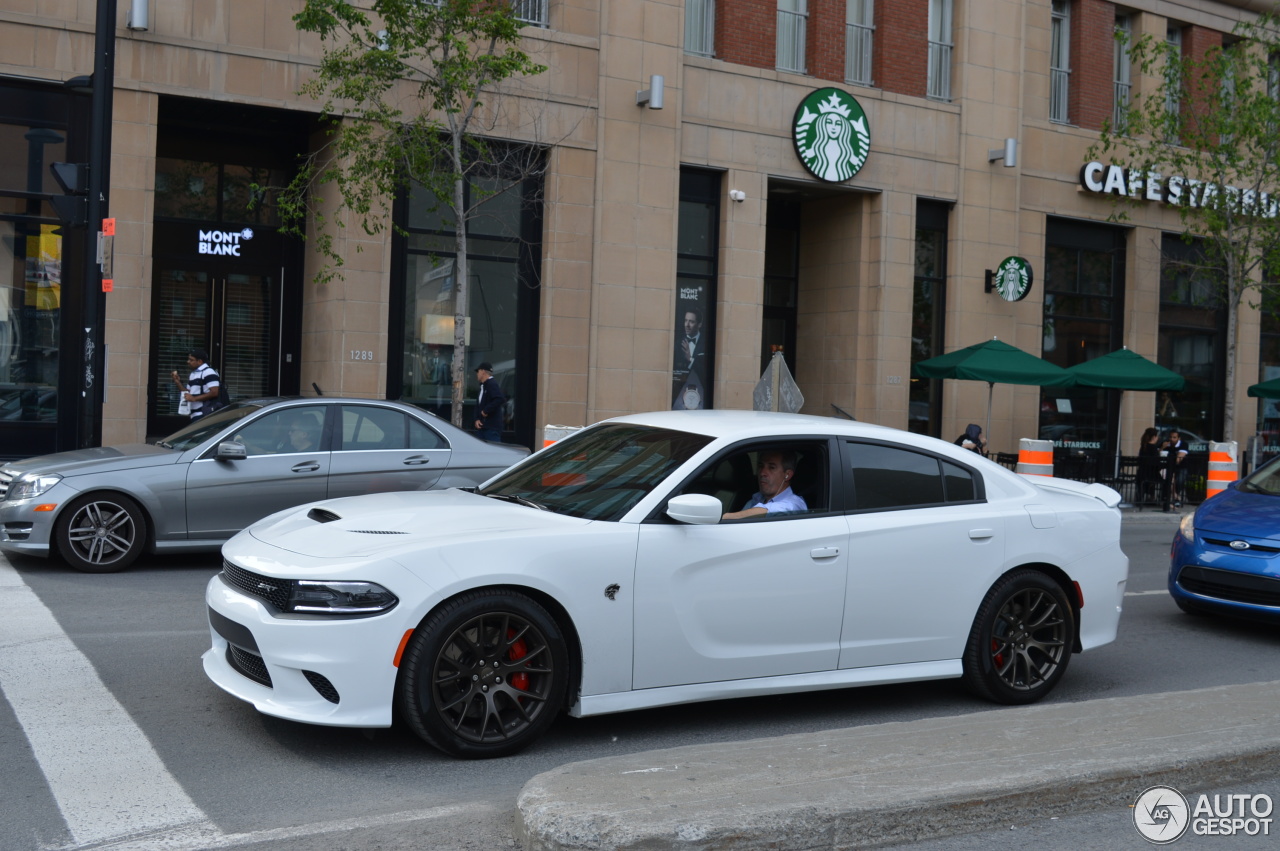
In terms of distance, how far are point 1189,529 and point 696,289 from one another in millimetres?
12810

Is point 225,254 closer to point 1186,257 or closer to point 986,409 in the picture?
point 986,409

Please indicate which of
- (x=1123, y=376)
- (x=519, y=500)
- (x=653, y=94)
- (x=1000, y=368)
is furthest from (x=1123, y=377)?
(x=519, y=500)

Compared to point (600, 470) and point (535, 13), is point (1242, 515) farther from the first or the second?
point (535, 13)

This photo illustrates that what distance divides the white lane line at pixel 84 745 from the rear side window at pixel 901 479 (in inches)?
137

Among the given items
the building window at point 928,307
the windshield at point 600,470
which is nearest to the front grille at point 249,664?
the windshield at point 600,470

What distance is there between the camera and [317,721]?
16.4ft

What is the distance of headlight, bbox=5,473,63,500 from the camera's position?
31.6 feet

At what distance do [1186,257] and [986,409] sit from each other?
722 cm

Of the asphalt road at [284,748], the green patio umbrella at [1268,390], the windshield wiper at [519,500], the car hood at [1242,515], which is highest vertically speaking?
the green patio umbrella at [1268,390]

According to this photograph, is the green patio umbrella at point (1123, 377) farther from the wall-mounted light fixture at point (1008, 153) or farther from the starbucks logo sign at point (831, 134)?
the starbucks logo sign at point (831, 134)

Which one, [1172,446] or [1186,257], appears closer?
[1172,446]

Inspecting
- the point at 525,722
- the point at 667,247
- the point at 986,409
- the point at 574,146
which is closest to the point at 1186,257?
the point at 986,409

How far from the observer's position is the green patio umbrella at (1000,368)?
19672 millimetres

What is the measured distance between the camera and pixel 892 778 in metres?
4.73
